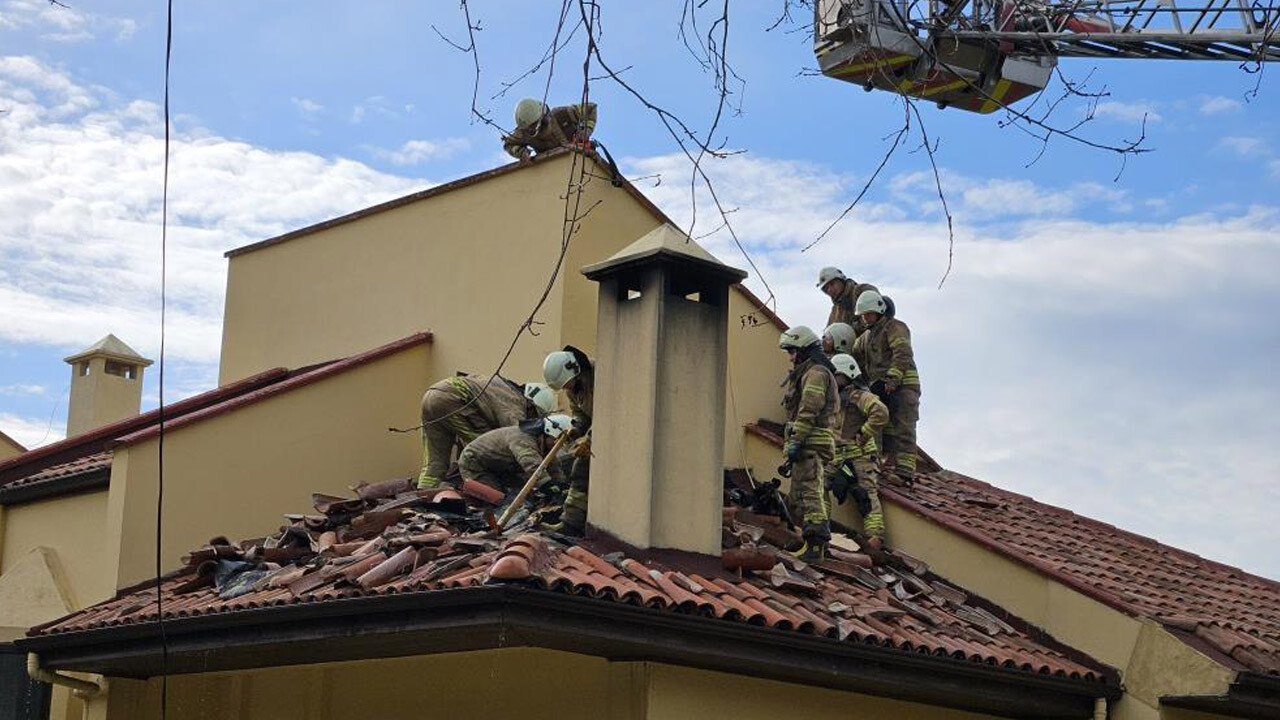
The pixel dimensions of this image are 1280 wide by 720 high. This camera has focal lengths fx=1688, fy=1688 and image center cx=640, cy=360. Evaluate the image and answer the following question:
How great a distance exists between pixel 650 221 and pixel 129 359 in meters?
9.61

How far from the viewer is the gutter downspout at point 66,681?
42.9 feet

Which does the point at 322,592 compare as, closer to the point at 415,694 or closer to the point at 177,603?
the point at 415,694

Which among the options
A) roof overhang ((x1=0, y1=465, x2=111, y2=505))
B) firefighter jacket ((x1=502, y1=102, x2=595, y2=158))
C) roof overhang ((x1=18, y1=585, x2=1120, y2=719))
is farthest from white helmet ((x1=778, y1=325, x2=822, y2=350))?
roof overhang ((x1=0, y1=465, x2=111, y2=505))

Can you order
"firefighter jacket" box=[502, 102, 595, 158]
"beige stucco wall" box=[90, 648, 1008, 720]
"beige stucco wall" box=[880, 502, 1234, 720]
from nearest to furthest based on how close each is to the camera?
"beige stucco wall" box=[90, 648, 1008, 720] < "beige stucco wall" box=[880, 502, 1234, 720] < "firefighter jacket" box=[502, 102, 595, 158]

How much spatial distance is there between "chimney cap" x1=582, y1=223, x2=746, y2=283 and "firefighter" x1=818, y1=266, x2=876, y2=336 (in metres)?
4.95

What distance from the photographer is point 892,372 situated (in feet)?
51.9

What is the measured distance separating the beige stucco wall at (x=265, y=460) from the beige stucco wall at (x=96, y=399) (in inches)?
297

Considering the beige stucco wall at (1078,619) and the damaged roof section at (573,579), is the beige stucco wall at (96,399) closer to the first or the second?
the damaged roof section at (573,579)

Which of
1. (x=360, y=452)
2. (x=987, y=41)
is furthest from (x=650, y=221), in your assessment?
(x=987, y=41)

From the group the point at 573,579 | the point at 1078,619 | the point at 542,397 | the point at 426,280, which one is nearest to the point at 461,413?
the point at 542,397

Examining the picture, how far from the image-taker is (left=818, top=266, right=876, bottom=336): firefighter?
1667cm

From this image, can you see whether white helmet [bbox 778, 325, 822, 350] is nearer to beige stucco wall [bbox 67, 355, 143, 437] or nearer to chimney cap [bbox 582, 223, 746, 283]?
chimney cap [bbox 582, 223, 746, 283]

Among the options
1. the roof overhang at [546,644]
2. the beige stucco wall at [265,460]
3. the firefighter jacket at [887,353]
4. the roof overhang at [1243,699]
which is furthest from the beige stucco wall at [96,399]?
the roof overhang at [1243,699]

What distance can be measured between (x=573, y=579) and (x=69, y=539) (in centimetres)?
693
